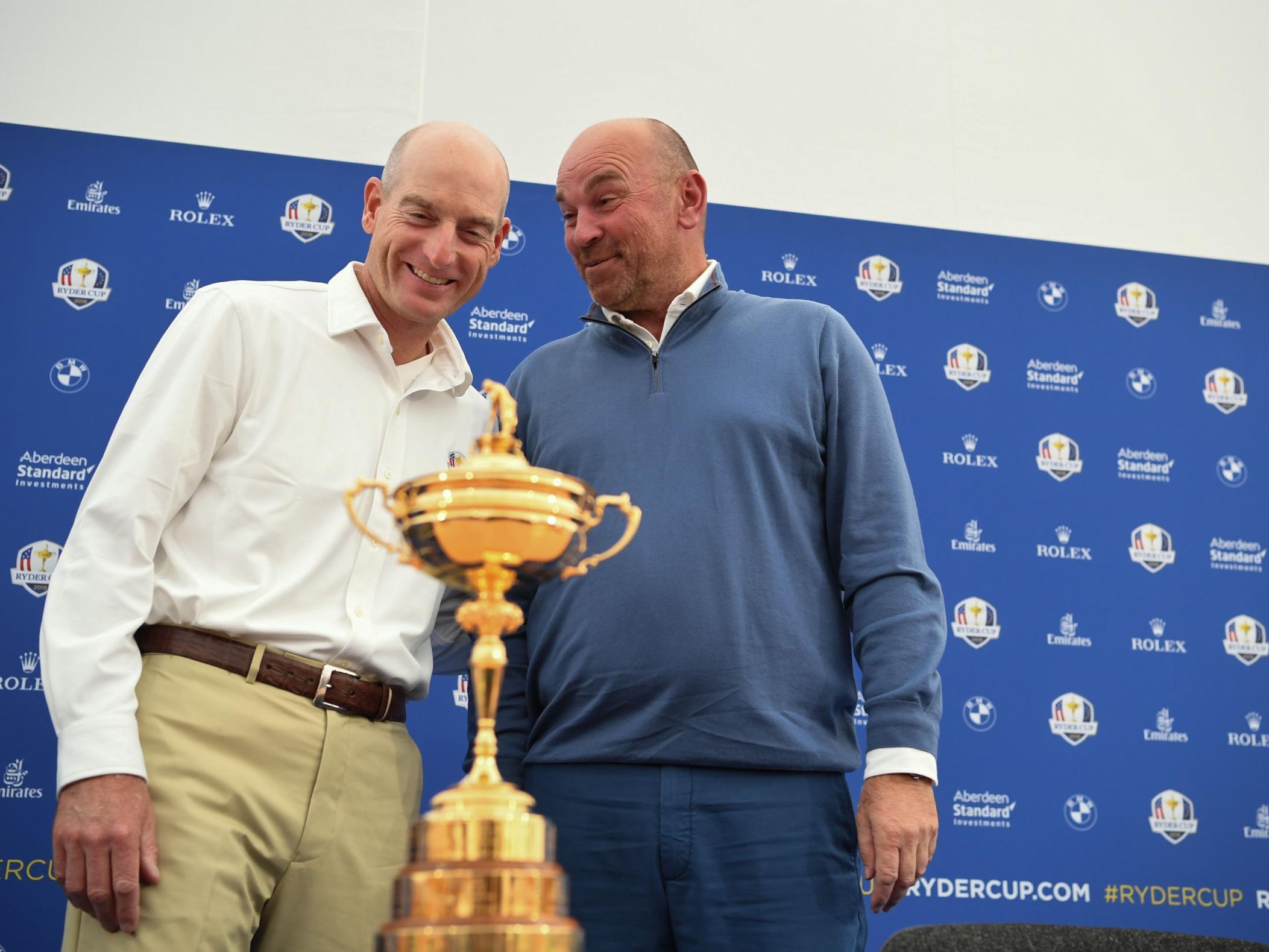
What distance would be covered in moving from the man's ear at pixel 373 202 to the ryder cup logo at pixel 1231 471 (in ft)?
9.99

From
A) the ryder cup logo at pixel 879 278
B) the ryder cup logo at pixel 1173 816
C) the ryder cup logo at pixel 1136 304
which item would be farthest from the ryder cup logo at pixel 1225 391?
the ryder cup logo at pixel 1173 816

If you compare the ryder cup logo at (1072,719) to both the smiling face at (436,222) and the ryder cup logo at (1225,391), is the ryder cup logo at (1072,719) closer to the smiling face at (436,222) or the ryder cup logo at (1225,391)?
→ the ryder cup logo at (1225,391)

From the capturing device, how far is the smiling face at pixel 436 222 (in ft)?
5.62

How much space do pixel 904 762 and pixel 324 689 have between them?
0.76 meters

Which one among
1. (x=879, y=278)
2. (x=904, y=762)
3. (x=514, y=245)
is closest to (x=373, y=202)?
(x=904, y=762)

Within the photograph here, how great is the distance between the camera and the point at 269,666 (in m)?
1.49

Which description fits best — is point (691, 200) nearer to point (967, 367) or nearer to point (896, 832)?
point (896, 832)

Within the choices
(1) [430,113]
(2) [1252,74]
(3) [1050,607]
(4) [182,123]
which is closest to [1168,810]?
(3) [1050,607]

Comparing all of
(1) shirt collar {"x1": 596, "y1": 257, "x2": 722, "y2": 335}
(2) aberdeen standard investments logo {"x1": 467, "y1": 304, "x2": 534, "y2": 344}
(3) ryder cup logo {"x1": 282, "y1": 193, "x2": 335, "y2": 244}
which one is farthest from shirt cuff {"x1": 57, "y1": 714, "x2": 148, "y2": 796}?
Answer: (3) ryder cup logo {"x1": 282, "y1": 193, "x2": 335, "y2": 244}

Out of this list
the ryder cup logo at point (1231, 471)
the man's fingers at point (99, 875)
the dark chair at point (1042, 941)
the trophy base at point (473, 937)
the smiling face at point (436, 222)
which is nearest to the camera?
the trophy base at point (473, 937)

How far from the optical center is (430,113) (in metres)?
3.64

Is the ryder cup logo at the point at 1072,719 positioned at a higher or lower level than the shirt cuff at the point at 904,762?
higher

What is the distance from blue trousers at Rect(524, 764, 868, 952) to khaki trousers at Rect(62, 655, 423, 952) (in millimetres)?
267

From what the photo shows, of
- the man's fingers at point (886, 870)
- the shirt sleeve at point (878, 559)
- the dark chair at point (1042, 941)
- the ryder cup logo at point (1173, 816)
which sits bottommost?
the dark chair at point (1042, 941)
